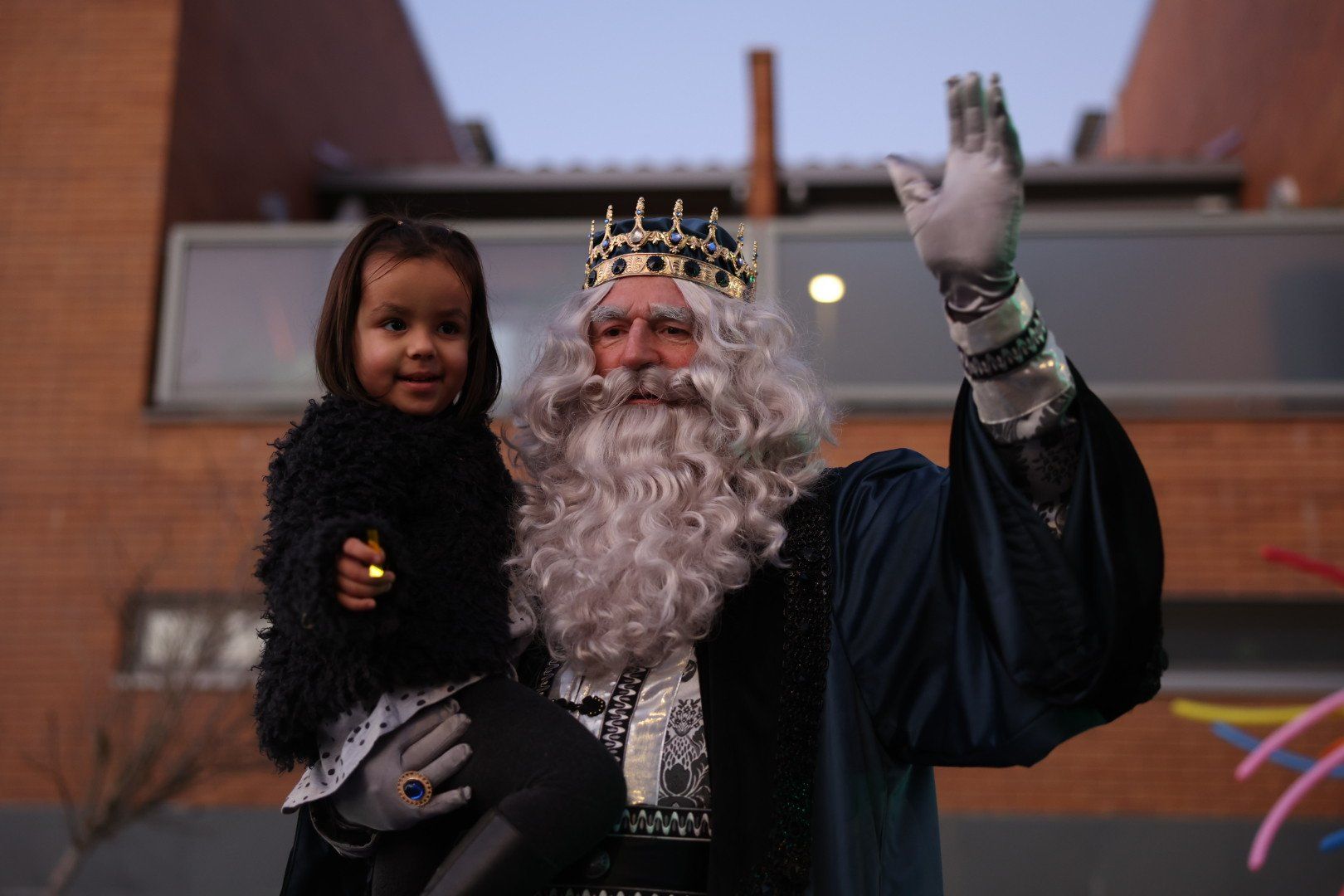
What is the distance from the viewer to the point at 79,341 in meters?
7.93

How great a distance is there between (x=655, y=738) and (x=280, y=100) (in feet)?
31.8

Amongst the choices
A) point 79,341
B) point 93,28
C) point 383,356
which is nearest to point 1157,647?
point 383,356

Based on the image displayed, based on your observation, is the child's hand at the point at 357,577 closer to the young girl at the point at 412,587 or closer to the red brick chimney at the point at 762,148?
the young girl at the point at 412,587

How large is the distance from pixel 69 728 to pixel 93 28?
4.75 metres

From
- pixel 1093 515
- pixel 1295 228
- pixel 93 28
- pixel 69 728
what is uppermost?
pixel 93 28

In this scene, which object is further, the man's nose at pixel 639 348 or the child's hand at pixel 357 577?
the man's nose at pixel 639 348

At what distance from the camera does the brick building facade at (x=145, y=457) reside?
7055 mm

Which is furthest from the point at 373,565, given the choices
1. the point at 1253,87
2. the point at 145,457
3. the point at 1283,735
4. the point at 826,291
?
the point at 1253,87

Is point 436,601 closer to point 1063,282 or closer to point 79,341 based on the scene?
point 1063,282

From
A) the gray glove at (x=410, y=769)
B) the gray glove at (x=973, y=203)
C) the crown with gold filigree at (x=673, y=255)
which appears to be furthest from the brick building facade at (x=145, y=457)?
the gray glove at (x=973, y=203)

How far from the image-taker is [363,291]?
2320 millimetres

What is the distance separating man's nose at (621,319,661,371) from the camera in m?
2.58

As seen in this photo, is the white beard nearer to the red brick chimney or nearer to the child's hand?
the child's hand

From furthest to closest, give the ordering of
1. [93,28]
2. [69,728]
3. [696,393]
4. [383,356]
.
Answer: [93,28] → [69,728] → [696,393] → [383,356]
